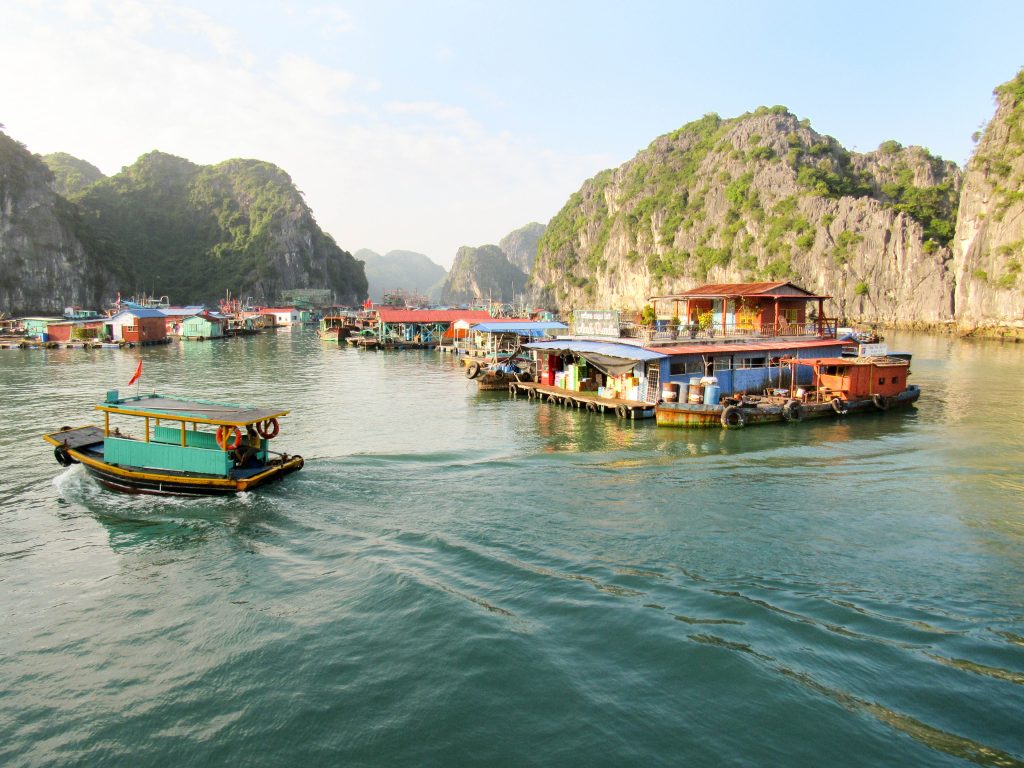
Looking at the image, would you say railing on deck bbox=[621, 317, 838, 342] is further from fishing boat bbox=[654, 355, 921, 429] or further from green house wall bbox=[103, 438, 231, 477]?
green house wall bbox=[103, 438, 231, 477]

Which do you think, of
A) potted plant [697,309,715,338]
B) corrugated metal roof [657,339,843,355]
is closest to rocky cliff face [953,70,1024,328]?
potted plant [697,309,715,338]

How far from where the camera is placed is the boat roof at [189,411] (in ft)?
54.4

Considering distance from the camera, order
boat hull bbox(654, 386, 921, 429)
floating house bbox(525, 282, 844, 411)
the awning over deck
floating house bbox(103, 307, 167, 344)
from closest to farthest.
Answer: boat hull bbox(654, 386, 921, 429), the awning over deck, floating house bbox(525, 282, 844, 411), floating house bbox(103, 307, 167, 344)

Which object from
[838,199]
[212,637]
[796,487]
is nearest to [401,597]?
[212,637]

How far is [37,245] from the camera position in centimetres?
11925

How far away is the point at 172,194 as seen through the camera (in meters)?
191

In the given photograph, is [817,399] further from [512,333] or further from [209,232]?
[209,232]

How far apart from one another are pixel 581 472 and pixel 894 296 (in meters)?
106

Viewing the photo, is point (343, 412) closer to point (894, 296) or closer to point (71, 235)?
point (894, 296)

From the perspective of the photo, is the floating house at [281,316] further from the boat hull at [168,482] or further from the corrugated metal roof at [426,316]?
the boat hull at [168,482]

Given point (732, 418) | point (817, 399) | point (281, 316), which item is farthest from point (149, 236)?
point (817, 399)

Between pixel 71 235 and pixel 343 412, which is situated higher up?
pixel 71 235

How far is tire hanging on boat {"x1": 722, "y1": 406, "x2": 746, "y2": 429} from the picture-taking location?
25.2m

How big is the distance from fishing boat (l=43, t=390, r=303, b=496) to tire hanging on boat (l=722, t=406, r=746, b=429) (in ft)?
52.9
